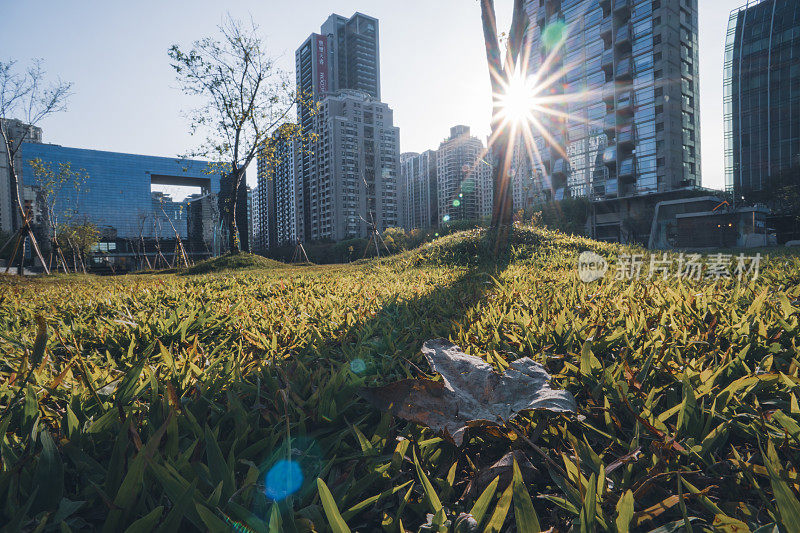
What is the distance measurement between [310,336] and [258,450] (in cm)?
100

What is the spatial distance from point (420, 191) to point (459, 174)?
56.2 feet

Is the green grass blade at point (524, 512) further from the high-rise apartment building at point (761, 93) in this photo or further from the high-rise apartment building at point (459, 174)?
the high-rise apartment building at point (459, 174)

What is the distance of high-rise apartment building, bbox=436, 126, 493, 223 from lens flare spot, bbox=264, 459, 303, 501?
89820 millimetres

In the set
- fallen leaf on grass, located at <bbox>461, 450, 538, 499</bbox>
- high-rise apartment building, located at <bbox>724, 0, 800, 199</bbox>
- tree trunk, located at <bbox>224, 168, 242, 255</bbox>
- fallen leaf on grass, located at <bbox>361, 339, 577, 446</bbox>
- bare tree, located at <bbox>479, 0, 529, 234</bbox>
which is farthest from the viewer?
high-rise apartment building, located at <bbox>724, 0, 800, 199</bbox>

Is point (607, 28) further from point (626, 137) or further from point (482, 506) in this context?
point (482, 506)

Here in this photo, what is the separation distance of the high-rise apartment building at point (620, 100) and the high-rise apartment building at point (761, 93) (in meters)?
15.5

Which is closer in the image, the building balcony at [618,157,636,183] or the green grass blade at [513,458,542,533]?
the green grass blade at [513,458,542,533]

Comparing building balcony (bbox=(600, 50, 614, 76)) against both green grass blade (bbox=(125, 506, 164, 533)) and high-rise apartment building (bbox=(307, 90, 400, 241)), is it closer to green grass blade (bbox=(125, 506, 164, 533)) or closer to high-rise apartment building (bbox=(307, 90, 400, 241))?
high-rise apartment building (bbox=(307, 90, 400, 241))

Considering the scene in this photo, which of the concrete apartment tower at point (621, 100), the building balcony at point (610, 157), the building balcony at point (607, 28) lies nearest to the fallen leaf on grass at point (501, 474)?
the concrete apartment tower at point (621, 100)

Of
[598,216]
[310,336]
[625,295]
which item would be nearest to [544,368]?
[310,336]

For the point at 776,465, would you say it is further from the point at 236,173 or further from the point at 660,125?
the point at 660,125

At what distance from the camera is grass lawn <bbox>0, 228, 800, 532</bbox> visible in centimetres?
70

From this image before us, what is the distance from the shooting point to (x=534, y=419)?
1042 millimetres

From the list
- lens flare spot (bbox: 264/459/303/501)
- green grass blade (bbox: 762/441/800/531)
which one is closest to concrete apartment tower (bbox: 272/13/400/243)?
lens flare spot (bbox: 264/459/303/501)
